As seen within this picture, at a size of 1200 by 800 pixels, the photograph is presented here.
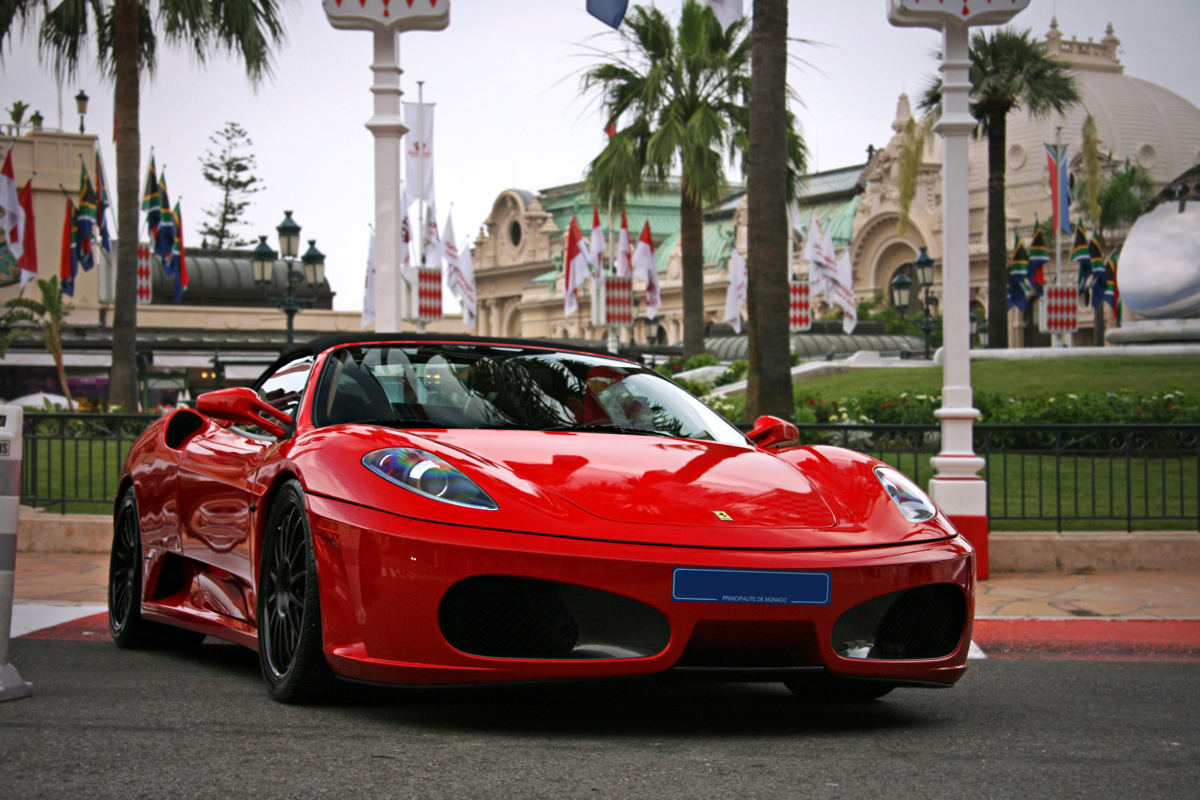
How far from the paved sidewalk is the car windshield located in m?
3.16

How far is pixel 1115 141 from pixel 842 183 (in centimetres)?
2055

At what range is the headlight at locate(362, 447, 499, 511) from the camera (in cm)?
346

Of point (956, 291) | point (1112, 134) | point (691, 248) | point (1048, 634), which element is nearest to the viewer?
point (1048, 634)

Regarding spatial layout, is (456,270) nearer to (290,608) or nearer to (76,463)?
(76,463)

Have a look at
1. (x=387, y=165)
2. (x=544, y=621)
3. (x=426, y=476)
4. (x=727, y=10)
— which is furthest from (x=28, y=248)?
(x=544, y=621)

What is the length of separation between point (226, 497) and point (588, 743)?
6.06 ft

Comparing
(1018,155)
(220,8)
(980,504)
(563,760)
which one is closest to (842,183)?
(1018,155)

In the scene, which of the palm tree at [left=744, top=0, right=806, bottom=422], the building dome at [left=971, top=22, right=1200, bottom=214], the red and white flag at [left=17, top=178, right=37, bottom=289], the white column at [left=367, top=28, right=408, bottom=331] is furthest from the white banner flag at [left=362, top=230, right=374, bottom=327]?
the building dome at [left=971, top=22, right=1200, bottom=214]

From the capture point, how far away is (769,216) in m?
13.4

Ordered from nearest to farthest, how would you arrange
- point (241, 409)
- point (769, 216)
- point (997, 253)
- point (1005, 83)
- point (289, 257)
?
point (241, 409)
point (769, 216)
point (289, 257)
point (997, 253)
point (1005, 83)

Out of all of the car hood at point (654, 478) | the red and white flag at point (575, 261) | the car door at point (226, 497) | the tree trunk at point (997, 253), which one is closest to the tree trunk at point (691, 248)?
the tree trunk at point (997, 253)

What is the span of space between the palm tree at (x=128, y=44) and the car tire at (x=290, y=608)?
17.7 m

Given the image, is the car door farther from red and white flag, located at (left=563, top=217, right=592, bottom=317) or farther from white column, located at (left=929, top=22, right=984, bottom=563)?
red and white flag, located at (left=563, top=217, right=592, bottom=317)

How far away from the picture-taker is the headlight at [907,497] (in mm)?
3969
